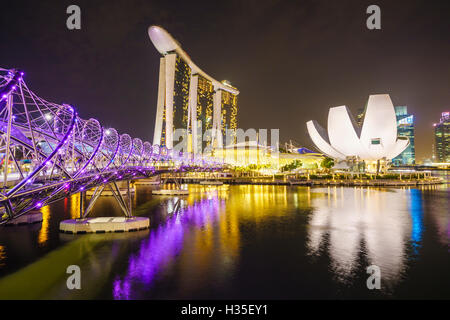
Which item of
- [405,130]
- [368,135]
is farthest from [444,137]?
[368,135]

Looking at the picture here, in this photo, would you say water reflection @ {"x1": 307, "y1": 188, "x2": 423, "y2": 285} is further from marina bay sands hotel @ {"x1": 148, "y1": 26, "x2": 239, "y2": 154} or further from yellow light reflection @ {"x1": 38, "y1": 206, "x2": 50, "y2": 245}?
marina bay sands hotel @ {"x1": 148, "y1": 26, "x2": 239, "y2": 154}

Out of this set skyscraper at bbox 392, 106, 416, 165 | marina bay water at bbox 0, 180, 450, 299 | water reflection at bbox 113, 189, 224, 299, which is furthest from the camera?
skyscraper at bbox 392, 106, 416, 165

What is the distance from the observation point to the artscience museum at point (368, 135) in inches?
2153

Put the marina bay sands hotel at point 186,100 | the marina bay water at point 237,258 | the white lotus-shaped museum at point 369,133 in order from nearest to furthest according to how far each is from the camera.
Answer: the marina bay water at point 237,258 → the white lotus-shaped museum at point 369,133 → the marina bay sands hotel at point 186,100

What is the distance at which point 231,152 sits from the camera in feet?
292

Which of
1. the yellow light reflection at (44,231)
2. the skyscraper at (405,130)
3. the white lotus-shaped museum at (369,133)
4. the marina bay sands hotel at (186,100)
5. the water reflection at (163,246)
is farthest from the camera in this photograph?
the skyscraper at (405,130)

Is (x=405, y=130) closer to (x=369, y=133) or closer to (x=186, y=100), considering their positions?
(x=186, y=100)

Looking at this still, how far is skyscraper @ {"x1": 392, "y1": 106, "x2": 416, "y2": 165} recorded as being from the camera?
517 ft

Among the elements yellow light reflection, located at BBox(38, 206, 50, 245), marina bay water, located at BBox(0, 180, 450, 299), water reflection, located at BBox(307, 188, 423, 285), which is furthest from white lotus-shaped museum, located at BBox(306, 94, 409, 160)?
yellow light reflection, located at BBox(38, 206, 50, 245)

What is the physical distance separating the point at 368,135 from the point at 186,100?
5164 cm

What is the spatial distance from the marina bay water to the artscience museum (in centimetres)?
3841

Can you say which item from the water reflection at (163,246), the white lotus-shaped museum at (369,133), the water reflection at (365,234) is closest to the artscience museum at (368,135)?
the white lotus-shaped museum at (369,133)

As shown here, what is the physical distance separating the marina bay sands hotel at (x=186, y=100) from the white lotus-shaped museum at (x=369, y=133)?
31.8 meters

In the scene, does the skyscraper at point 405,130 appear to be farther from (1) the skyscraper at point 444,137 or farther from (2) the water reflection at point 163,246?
(2) the water reflection at point 163,246
